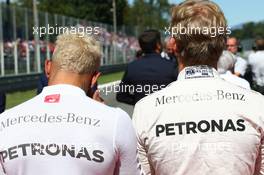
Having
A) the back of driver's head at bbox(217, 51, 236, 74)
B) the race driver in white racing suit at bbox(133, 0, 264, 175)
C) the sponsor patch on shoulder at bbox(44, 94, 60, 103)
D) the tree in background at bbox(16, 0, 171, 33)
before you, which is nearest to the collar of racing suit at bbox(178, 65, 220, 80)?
the race driver in white racing suit at bbox(133, 0, 264, 175)

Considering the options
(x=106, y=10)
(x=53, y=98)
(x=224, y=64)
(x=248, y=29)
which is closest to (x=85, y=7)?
(x=106, y=10)

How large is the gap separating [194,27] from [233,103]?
1.32 ft

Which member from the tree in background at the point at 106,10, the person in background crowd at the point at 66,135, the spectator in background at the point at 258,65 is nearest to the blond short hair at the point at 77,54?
the person in background crowd at the point at 66,135

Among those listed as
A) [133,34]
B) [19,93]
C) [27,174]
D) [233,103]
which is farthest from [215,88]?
[133,34]

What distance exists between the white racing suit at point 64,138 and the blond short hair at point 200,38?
18.0 inches

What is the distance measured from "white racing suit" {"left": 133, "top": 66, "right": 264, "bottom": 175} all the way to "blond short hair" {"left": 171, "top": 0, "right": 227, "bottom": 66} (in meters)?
0.08

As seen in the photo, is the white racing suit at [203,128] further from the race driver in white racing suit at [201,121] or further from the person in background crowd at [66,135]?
the person in background crowd at [66,135]

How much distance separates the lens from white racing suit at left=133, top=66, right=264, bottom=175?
2895 mm

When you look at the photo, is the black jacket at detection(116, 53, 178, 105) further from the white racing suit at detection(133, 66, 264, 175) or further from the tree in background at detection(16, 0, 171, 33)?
the tree in background at detection(16, 0, 171, 33)

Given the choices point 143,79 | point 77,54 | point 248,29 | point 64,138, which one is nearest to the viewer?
point 64,138

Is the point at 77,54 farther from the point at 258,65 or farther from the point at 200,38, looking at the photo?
the point at 258,65

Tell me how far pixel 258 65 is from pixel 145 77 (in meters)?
4.16

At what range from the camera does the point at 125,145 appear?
9.40 feet

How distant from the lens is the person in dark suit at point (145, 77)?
710 centimetres
